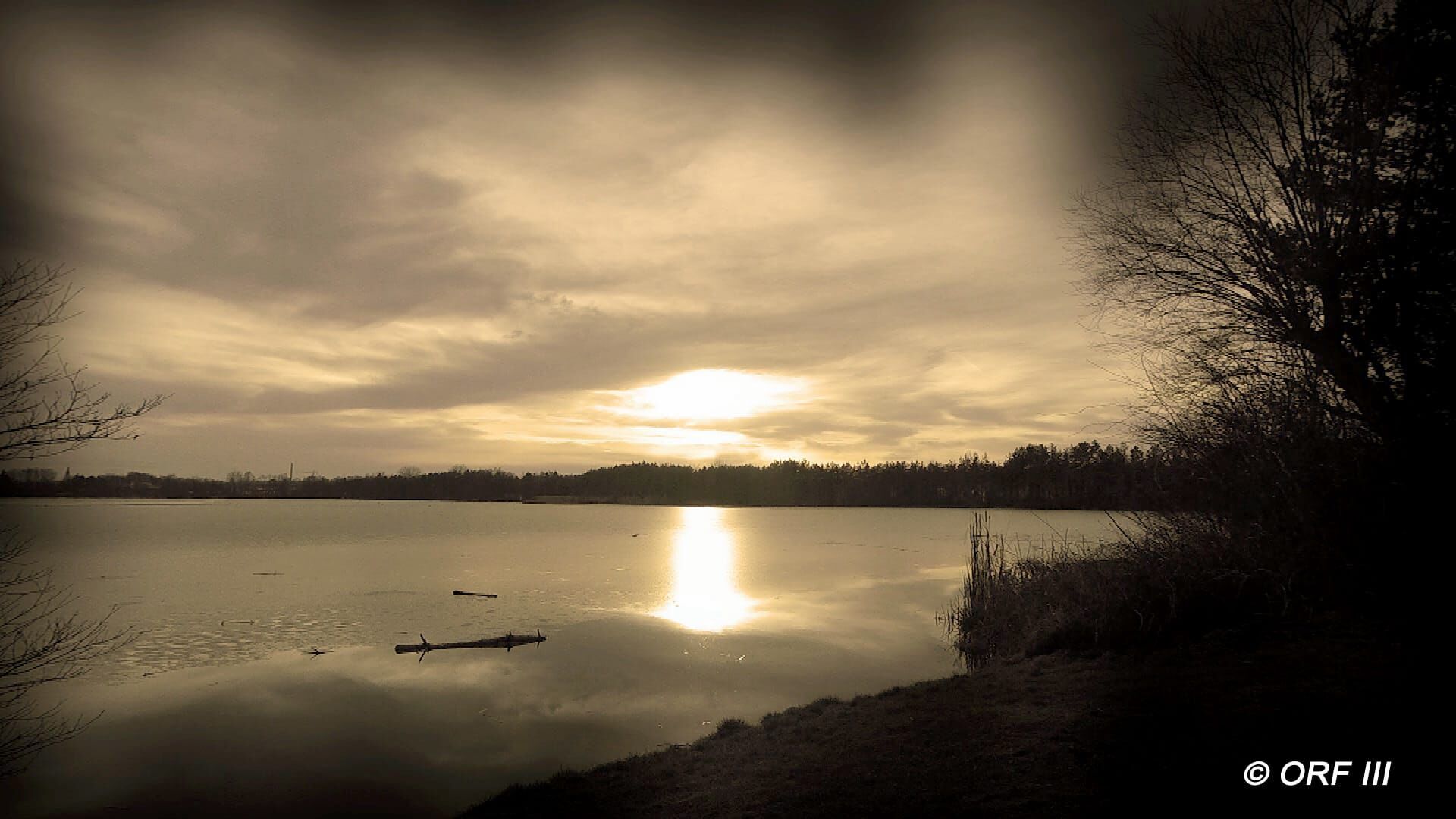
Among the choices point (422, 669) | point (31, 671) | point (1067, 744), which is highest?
point (1067, 744)

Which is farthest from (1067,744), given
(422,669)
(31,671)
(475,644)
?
(31,671)

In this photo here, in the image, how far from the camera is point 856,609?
114 ft

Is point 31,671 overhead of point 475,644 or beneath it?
overhead

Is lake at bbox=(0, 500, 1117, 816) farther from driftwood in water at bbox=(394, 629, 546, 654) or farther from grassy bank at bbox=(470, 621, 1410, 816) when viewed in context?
grassy bank at bbox=(470, 621, 1410, 816)

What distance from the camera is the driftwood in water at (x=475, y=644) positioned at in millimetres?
25031

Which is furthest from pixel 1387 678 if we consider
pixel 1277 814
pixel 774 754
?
pixel 774 754

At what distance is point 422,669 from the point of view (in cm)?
2302

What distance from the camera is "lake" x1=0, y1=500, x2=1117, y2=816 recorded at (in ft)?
48.0

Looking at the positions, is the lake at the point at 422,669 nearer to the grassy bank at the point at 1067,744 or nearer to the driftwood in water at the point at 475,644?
the driftwood in water at the point at 475,644

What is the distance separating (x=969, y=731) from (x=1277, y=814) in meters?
4.51

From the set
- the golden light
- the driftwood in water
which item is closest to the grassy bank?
the driftwood in water

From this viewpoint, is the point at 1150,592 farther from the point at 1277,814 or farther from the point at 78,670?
the point at 78,670

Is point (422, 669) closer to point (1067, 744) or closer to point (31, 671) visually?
point (31, 671)

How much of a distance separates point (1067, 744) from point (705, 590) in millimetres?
36281
